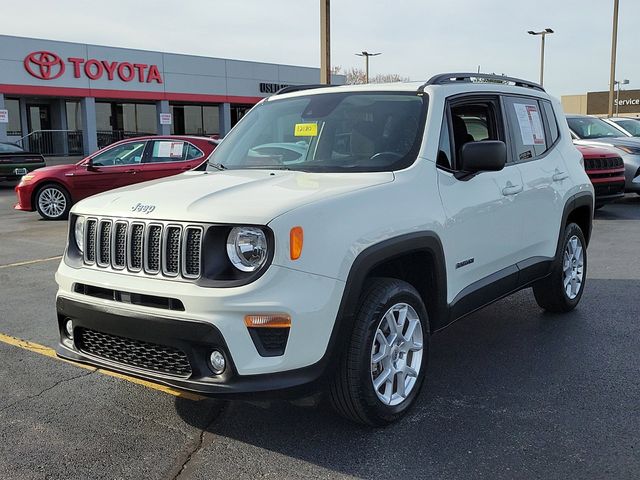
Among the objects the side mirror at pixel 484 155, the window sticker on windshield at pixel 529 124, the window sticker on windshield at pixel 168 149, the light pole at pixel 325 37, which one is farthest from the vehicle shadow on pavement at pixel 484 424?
the light pole at pixel 325 37

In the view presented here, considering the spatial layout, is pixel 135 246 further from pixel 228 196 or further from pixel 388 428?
pixel 388 428

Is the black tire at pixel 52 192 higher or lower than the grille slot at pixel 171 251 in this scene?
lower

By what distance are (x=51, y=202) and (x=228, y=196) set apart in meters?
10.4

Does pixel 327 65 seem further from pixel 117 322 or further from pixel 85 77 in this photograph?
pixel 85 77

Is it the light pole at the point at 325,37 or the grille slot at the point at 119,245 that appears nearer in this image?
the grille slot at the point at 119,245

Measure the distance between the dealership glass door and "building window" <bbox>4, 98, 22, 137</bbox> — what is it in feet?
1.85

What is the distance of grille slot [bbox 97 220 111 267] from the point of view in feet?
11.3

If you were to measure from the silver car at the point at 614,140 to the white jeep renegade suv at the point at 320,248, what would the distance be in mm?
8829

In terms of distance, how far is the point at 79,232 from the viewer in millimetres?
3711

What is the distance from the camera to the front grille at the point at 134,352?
3.15 m

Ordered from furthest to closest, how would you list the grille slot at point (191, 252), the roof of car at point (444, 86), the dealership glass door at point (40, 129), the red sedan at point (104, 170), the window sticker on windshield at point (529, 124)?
the dealership glass door at point (40, 129) → the red sedan at point (104, 170) → the window sticker on windshield at point (529, 124) → the roof of car at point (444, 86) → the grille slot at point (191, 252)

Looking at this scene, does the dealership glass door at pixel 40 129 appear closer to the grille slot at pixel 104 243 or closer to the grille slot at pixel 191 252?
the grille slot at pixel 104 243

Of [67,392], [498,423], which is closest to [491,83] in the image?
[498,423]

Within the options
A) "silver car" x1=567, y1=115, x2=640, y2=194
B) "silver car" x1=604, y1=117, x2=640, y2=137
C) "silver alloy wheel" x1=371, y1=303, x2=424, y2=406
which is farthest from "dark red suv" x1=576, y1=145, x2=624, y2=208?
"silver alloy wheel" x1=371, y1=303, x2=424, y2=406
